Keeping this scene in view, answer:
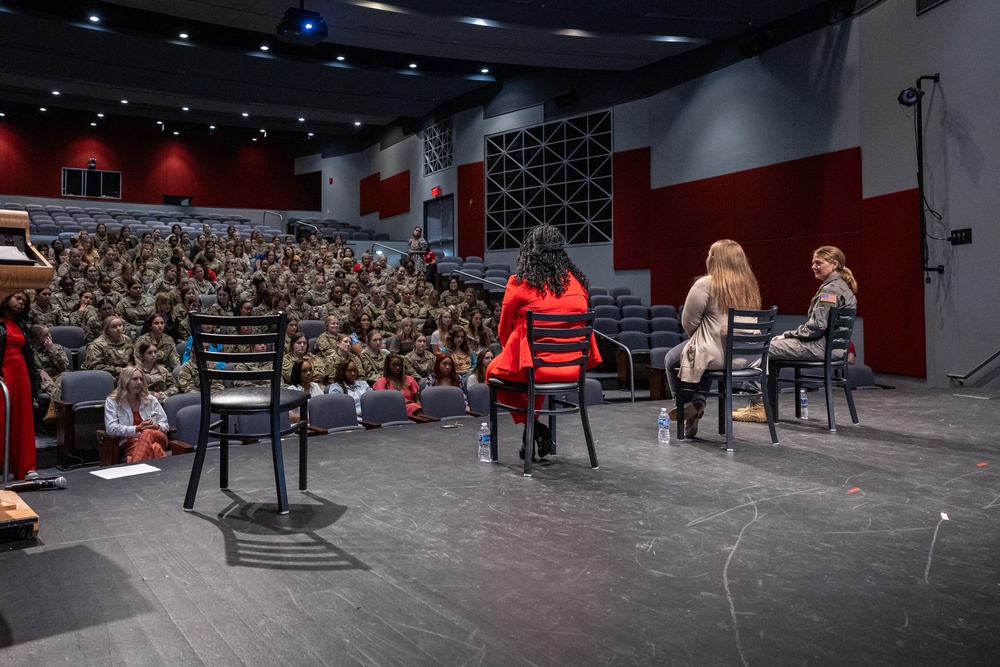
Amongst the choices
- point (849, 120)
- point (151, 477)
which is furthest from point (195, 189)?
point (151, 477)

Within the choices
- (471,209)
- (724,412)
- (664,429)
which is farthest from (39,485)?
(471,209)

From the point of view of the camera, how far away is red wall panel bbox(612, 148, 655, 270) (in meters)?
10.8

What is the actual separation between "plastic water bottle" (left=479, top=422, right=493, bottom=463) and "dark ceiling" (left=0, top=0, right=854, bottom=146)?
686 centimetres

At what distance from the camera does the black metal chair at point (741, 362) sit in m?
3.77

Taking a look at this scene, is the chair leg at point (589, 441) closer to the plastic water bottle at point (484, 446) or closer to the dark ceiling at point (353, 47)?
the plastic water bottle at point (484, 446)

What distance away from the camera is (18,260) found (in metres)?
2.06

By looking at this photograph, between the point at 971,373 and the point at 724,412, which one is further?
the point at 971,373

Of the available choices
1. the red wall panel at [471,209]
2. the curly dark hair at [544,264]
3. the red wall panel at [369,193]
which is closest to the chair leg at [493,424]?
the curly dark hair at [544,264]

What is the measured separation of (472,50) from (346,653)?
10612 mm

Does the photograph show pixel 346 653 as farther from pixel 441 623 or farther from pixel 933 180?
pixel 933 180

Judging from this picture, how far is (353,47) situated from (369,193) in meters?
5.76

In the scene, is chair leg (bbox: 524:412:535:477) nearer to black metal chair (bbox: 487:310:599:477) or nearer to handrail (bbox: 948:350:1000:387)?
black metal chair (bbox: 487:310:599:477)

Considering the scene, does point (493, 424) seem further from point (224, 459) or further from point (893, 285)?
point (893, 285)

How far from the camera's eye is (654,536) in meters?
2.42
